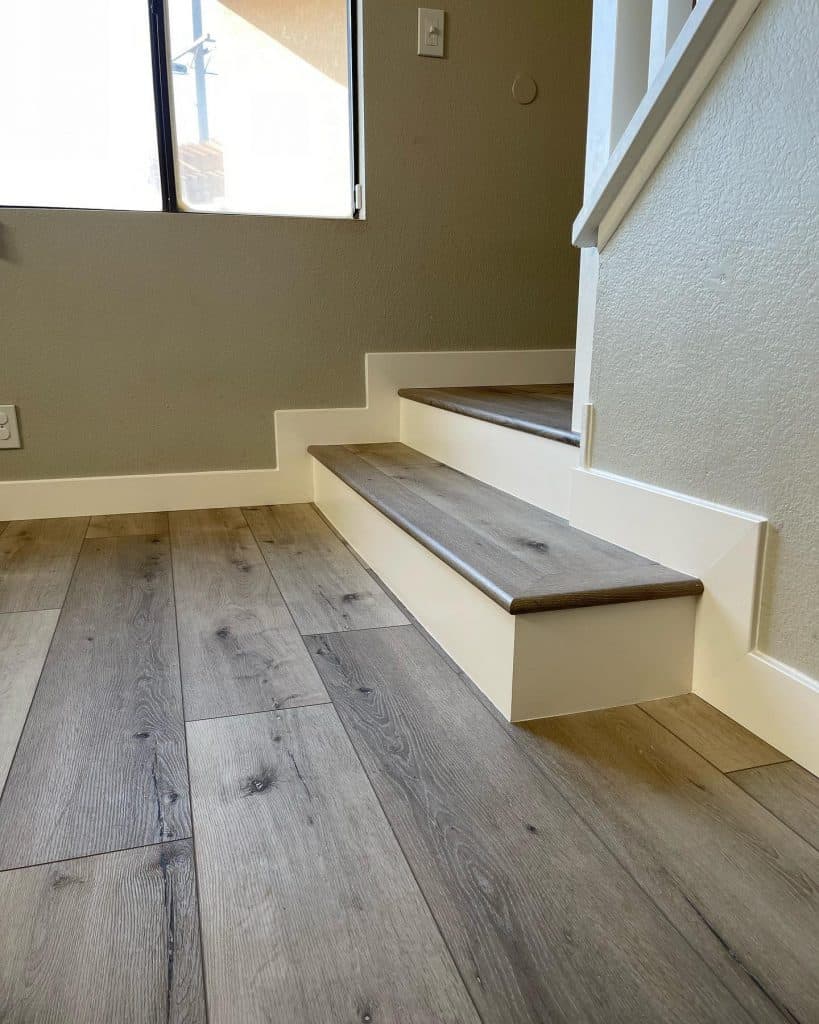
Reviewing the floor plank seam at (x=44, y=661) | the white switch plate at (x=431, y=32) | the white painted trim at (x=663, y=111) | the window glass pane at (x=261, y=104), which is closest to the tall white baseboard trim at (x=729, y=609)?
the white painted trim at (x=663, y=111)

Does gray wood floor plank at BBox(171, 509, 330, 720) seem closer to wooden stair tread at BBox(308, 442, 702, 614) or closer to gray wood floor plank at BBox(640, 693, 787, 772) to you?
wooden stair tread at BBox(308, 442, 702, 614)

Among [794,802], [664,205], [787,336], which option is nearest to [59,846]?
[794,802]

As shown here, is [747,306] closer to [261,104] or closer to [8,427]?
[261,104]

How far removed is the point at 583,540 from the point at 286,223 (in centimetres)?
151

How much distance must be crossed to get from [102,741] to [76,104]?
1.87m

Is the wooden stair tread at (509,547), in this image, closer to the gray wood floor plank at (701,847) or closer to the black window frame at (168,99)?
the gray wood floor plank at (701,847)

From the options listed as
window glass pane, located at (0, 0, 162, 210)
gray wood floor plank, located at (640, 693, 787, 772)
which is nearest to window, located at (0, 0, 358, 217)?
window glass pane, located at (0, 0, 162, 210)

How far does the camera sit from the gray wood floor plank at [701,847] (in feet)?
2.42

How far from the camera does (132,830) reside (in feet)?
3.05

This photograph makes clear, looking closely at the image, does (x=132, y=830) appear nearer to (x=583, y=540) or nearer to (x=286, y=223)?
(x=583, y=540)

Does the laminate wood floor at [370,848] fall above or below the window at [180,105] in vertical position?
below

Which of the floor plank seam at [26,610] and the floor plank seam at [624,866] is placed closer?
the floor plank seam at [624,866]

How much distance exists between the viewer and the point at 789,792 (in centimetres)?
100

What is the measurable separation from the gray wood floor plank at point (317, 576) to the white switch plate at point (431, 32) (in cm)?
146
